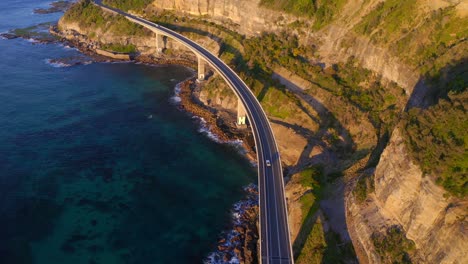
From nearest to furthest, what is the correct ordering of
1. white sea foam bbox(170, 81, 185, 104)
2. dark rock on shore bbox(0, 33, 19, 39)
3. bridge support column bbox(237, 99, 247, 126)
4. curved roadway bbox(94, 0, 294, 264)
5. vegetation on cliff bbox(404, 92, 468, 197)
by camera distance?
vegetation on cliff bbox(404, 92, 468, 197) < curved roadway bbox(94, 0, 294, 264) < bridge support column bbox(237, 99, 247, 126) < white sea foam bbox(170, 81, 185, 104) < dark rock on shore bbox(0, 33, 19, 39)

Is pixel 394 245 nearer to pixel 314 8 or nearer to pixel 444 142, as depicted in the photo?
pixel 444 142

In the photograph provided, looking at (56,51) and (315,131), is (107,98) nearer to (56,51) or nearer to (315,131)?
(56,51)

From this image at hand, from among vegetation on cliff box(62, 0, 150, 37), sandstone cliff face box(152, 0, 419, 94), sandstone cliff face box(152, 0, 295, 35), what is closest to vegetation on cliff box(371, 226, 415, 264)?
sandstone cliff face box(152, 0, 419, 94)

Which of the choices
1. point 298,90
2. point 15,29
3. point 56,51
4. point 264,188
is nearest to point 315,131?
point 298,90

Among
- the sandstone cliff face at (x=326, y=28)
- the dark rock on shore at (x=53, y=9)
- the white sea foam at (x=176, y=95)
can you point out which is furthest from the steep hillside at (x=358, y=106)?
the dark rock on shore at (x=53, y=9)

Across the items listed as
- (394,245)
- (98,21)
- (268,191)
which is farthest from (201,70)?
(394,245)

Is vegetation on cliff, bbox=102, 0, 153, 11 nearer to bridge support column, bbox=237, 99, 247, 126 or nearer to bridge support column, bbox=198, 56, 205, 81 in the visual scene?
bridge support column, bbox=198, 56, 205, 81
